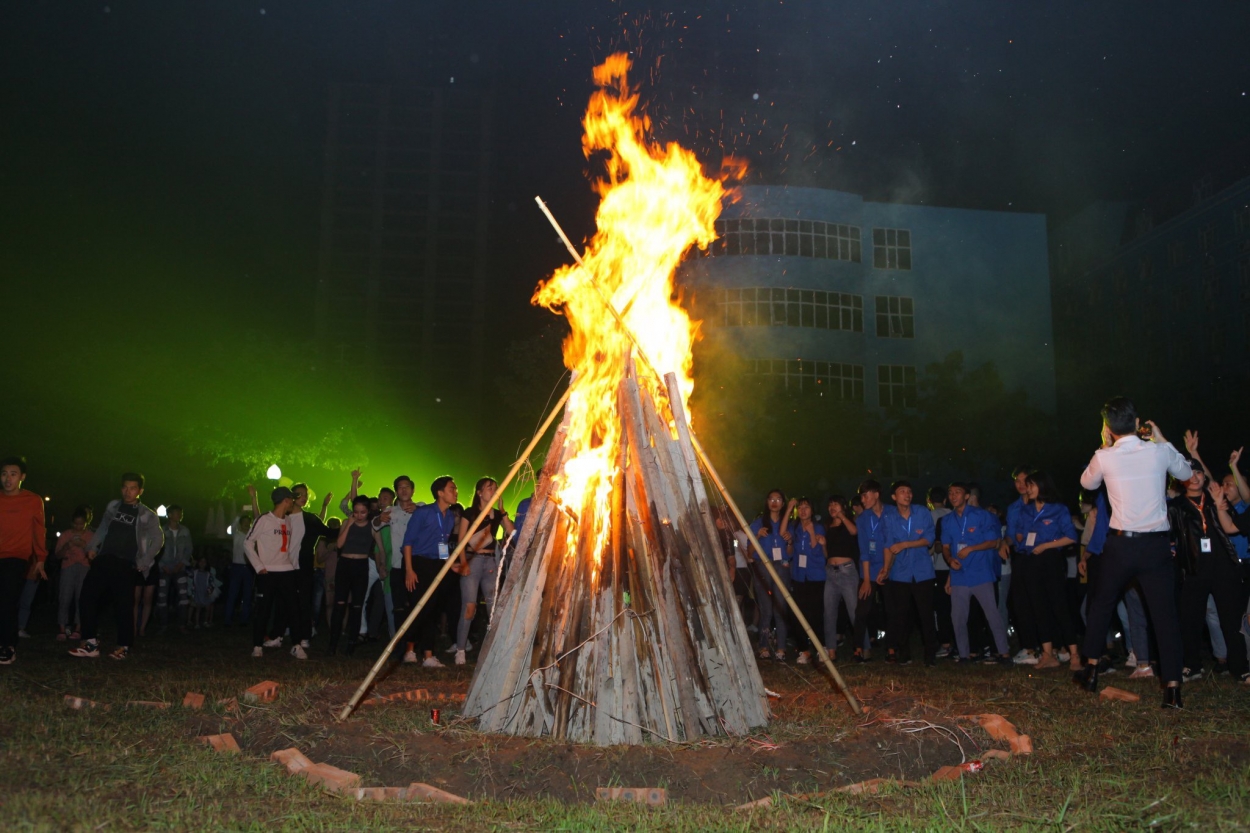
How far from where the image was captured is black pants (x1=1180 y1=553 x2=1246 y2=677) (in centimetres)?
830

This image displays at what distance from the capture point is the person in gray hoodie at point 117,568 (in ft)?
34.8

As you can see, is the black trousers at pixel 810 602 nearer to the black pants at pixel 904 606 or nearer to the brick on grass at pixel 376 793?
the black pants at pixel 904 606

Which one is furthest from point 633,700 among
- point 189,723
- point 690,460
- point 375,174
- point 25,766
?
point 375,174

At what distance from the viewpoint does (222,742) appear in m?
5.69

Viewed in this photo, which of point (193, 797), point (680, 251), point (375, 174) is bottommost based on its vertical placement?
point (193, 797)

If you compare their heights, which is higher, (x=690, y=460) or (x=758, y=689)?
(x=690, y=460)

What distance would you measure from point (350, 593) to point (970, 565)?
23.9 ft

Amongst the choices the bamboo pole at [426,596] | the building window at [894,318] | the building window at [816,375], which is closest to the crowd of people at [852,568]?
the bamboo pole at [426,596]

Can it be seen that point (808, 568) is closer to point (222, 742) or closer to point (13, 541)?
point (222, 742)

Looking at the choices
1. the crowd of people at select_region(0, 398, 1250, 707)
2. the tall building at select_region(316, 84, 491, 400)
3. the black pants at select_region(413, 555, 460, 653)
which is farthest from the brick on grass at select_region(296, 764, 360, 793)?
the tall building at select_region(316, 84, 491, 400)

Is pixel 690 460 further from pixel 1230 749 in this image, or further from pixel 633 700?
pixel 1230 749

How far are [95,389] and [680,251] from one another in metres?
26.3

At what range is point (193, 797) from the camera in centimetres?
468

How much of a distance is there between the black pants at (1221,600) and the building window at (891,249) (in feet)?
107
